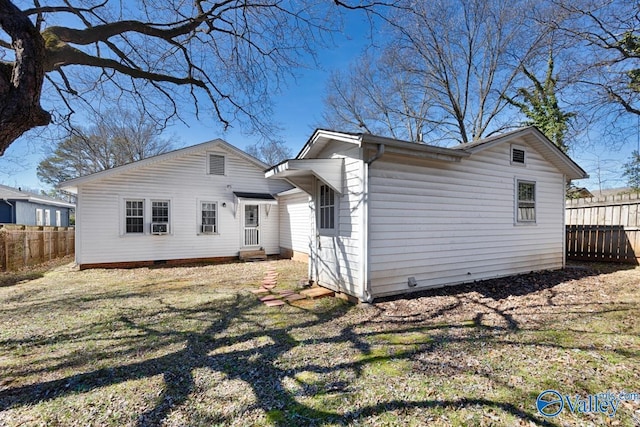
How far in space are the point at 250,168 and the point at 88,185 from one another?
5669 mm

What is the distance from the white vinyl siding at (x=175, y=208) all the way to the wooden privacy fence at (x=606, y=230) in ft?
37.3

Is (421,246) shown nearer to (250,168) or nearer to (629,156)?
(250,168)

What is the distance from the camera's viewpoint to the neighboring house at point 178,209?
395 inches

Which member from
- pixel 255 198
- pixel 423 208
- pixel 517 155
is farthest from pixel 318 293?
pixel 255 198

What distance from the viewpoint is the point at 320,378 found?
120 inches

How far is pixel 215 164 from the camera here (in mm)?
11875

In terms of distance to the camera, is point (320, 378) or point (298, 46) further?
point (298, 46)

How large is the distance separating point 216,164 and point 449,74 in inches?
547

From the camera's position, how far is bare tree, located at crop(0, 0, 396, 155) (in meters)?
5.11

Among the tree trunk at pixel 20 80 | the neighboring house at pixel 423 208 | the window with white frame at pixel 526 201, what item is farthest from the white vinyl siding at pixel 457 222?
the tree trunk at pixel 20 80

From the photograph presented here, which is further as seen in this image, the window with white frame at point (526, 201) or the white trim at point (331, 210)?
the window with white frame at point (526, 201)

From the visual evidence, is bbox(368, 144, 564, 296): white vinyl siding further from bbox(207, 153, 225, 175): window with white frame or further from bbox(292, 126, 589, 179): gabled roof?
bbox(207, 153, 225, 175): window with white frame

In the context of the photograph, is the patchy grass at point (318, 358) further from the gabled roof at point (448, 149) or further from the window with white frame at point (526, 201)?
the gabled roof at point (448, 149)

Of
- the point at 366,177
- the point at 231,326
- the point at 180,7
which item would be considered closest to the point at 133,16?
the point at 180,7
